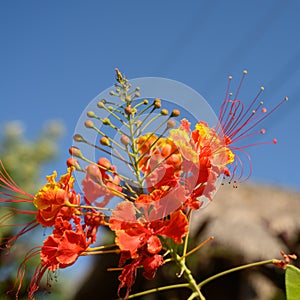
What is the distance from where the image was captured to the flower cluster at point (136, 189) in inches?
49.6

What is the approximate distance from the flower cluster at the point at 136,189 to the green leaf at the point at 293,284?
23 cm

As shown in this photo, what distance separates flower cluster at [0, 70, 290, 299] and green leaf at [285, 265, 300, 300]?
23 centimetres

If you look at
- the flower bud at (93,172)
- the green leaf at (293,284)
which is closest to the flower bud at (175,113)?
the flower bud at (93,172)

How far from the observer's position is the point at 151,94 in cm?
144

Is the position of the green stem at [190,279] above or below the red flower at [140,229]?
below

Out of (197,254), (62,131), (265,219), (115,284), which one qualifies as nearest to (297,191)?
(265,219)

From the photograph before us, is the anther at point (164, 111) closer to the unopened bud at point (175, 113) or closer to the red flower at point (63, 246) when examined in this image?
the unopened bud at point (175, 113)

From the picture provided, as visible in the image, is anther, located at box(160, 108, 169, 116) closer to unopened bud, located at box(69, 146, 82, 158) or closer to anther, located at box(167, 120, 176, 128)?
anther, located at box(167, 120, 176, 128)

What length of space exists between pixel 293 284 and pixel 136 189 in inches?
17.9

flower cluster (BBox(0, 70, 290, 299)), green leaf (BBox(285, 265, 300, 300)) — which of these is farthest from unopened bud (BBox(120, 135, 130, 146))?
green leaf (BBox(285, 265, 300, 300))

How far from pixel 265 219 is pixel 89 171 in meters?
5.50

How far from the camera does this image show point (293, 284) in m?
1.28

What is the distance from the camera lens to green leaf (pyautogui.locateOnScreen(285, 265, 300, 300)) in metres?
1.28

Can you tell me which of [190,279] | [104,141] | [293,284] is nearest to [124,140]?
[104,141]
